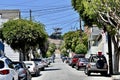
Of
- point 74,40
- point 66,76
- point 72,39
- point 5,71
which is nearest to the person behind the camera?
point 5,71

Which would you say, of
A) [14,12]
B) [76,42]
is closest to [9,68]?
[14,12]

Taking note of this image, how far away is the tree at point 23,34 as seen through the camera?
5066cm

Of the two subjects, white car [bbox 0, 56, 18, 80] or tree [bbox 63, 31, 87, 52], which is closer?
white car [bbox 0, 56, 18, 80]

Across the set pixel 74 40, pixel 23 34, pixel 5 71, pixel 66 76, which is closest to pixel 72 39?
pixel 74 40

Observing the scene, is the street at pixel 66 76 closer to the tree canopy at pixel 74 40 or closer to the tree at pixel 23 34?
the tree at pixel 23 34

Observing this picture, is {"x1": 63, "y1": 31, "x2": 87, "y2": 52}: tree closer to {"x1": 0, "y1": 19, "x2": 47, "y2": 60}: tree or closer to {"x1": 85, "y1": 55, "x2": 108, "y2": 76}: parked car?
{"x1": 0, "y1": 19, "x2": 47, "y2": 60}: tree

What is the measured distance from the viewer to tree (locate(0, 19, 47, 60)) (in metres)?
50.7

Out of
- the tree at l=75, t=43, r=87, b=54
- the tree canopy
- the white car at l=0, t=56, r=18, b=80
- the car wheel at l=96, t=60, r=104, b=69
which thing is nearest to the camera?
the white car at l=0, t=56, r=18, b=80

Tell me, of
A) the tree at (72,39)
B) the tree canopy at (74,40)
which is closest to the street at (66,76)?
the tree canopy at (74,40)

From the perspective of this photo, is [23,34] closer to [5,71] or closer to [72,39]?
[5,71]

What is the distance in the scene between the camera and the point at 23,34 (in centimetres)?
5056

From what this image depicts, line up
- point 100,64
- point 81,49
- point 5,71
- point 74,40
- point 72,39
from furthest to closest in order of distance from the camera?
point 72,39 → point 74,40 → point 81,49 → point 100,64 → point 5,71

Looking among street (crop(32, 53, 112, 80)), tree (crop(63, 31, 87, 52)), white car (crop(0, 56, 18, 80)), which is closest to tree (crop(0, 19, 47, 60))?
street (crop(32, 53, 112, 80))

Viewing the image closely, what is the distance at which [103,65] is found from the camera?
38.8 metres
